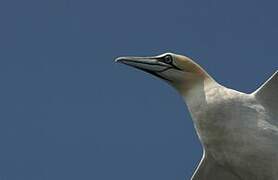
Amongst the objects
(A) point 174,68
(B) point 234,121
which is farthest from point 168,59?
(B) point 234,121

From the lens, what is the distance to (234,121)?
53.9ft

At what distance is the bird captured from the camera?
53.8 ft

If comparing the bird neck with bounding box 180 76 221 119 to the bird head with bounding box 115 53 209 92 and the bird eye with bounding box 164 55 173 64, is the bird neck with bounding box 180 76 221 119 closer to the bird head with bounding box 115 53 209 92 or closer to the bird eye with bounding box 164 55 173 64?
the bird head with bounding box 115 53 209 92

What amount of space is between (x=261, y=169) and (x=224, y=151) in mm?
844

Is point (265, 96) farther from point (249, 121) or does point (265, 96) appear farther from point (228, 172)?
point (228, 172)

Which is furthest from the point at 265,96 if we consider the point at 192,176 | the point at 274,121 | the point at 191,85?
the point at 192,176

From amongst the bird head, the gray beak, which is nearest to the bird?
the bird head

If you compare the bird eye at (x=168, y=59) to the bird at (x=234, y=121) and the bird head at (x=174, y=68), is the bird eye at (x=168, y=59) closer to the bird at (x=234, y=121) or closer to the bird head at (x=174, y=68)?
the bird head at (x=174, y=68)

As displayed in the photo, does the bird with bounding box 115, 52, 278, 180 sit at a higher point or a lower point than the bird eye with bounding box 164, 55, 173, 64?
lower

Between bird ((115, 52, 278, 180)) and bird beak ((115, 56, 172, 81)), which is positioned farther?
bird beak ((115, 56, 172, 81))

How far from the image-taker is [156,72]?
17.7m

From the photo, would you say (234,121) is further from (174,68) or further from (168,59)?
(168,59)

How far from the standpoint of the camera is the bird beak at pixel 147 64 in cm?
1766

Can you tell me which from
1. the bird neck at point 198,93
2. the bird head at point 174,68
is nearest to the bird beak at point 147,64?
the bird head at point 174,68
